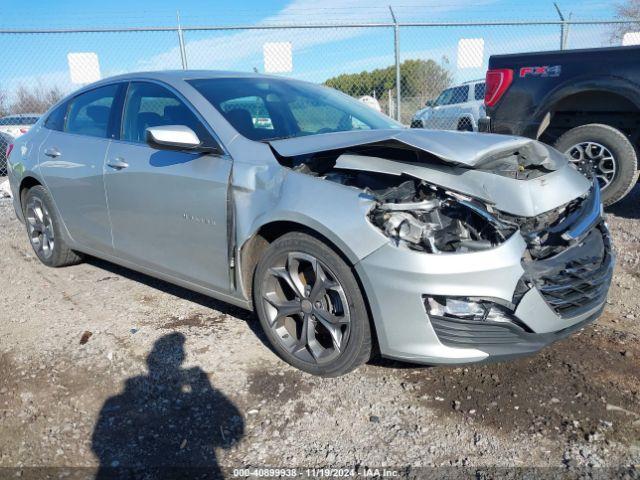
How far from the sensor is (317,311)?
2.84 metres

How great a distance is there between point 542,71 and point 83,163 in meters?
4.57

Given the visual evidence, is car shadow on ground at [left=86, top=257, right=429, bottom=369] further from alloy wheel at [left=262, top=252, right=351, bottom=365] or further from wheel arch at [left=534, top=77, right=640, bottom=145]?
wheel arch at [left=534, top=77, right=640, bottom=145]

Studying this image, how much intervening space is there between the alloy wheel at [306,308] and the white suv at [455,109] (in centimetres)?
1081

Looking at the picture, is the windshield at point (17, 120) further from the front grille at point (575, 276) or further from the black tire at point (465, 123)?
the front grille at point (575, 276)

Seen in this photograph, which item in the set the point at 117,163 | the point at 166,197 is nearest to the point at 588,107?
the point at 166,197

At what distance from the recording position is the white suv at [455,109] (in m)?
13.3

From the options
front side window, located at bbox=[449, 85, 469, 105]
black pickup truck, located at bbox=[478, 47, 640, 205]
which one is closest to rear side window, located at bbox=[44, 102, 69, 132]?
black pickup truck, located at bbox=[478, 47, 640, 205]

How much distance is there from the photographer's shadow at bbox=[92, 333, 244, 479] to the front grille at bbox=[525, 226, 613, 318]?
159cm

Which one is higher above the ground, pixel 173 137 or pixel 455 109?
pixel 173 137

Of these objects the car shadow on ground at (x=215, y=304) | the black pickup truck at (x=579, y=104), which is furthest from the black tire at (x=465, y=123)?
the car shadow on ground at (x=215, y=304)

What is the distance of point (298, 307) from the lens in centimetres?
294

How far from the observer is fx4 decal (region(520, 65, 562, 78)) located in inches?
220

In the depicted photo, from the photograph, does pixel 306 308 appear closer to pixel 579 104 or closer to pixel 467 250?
pixel 467 250

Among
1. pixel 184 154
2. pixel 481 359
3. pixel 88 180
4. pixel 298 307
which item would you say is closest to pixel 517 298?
pixel 481 359
